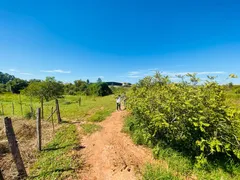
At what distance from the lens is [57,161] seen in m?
5.07

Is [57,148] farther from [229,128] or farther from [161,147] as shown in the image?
[229,128]

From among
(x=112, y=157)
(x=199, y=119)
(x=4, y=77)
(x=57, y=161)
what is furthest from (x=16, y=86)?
(x=4, y=77)

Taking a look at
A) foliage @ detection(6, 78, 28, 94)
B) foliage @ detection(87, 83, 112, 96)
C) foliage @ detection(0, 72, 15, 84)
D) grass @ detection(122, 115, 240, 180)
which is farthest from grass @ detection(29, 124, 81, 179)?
foliage @ detection(0, 72, 15, 84)

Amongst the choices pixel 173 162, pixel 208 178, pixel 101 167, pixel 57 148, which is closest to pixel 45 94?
pixel 57 148

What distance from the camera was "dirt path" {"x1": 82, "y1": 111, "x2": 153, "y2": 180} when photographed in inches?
176

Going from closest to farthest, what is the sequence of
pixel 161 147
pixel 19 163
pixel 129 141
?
pixel 19 163 → pixel 161 147 → pixel 129 141

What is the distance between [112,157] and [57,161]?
6.54 feet

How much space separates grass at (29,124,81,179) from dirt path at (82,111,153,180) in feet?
1.66

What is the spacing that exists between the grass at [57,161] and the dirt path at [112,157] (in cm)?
51

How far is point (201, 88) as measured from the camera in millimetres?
5012

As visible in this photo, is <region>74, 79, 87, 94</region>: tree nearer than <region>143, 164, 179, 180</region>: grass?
No

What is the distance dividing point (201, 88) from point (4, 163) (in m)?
7.36

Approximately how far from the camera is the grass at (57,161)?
437 centimetres

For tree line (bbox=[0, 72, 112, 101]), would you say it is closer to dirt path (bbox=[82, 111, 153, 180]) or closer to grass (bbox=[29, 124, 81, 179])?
grass (bbox=[29, 124, 81, 179])
